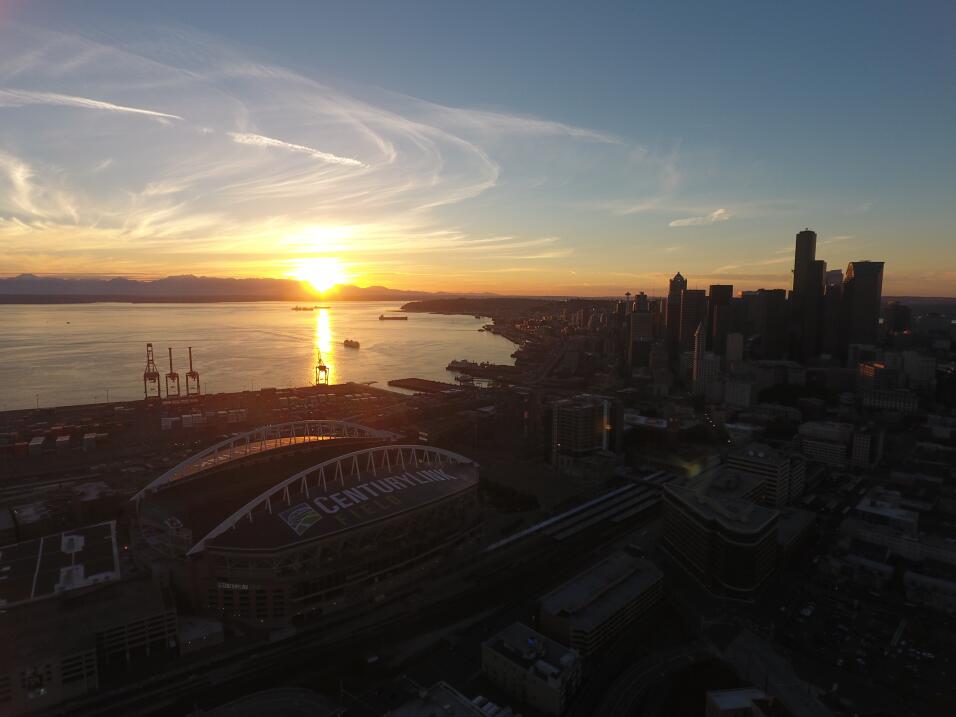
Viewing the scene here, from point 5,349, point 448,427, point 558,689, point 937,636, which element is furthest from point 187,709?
point 5,349

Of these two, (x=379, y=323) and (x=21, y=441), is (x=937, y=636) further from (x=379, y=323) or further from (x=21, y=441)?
(x=379, y=323)

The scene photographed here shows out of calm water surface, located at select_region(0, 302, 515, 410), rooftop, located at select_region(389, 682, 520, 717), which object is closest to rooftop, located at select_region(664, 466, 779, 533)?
rooftop, located at select_region(389, 682, 520, 717)

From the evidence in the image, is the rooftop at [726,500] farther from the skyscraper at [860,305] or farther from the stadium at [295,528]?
the skyscraper at [860,305]

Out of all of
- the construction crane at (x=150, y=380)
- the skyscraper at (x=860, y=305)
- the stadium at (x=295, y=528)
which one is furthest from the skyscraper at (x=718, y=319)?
the construction crane at (x=150, y=380)

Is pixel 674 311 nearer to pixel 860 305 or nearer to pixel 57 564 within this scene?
pixel 860 305

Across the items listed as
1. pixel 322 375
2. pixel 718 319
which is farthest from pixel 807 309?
pixel 322 375

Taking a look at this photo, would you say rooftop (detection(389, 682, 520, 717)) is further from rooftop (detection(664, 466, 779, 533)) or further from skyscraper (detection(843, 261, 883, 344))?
skyscraper (detection(843, 261, 883, 344))
